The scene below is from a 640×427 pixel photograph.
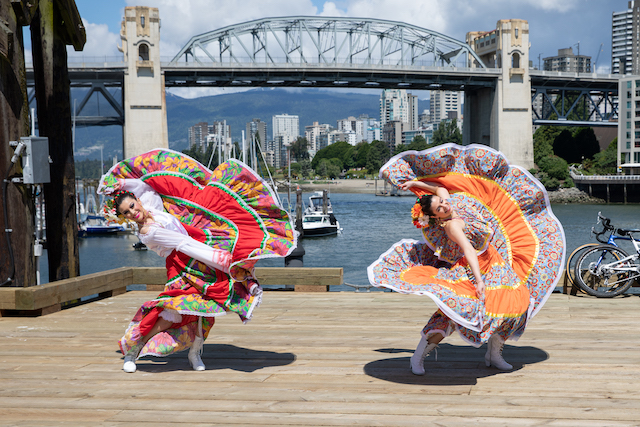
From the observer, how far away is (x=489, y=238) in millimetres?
3988

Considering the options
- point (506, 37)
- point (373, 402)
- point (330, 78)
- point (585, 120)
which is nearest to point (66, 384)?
point (373, 402)

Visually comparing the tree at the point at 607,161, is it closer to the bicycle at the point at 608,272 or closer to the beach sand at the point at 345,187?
the beach sand at the point at 345,187

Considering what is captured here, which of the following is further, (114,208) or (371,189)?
(371,189)

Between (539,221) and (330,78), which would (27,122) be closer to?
(539,221)

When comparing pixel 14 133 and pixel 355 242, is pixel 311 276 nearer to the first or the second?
pixel 14 133

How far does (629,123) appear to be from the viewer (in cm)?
7500

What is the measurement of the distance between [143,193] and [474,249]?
207 centimetres

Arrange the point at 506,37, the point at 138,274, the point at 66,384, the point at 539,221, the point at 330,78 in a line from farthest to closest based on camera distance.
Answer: the point at 506,37 → the point at 330,78 → the point at 138,274 → the point at 539,221 → the point at 66,384

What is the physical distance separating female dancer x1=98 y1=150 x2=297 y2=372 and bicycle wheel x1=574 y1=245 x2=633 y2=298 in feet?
13.2

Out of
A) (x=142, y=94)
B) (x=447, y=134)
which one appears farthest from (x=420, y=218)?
(x=447, y=134)

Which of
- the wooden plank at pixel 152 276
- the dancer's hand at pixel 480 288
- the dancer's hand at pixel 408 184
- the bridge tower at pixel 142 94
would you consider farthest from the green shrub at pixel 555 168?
the dancer's hand at pixel 480 288

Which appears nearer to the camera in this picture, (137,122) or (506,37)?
(137,122)

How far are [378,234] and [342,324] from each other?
3582 cm

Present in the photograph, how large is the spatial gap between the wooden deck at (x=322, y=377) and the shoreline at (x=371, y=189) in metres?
61.1
